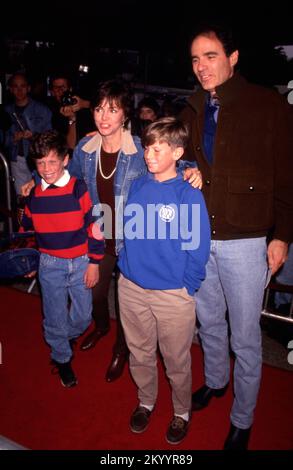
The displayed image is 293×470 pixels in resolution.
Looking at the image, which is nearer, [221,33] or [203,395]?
[221,33]

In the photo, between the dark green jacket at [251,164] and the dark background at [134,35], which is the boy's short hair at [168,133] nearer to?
the dark green jacket at [251,164]

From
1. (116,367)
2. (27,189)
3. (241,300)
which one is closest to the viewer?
(241,300)

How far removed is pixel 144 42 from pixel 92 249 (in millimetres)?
17274

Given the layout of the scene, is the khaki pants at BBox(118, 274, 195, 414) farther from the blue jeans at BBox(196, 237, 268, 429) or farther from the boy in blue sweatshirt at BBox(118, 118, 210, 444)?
the blue jeans at BBox(196, 237, 268, 429)

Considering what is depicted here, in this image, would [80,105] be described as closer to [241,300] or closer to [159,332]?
[159,332]

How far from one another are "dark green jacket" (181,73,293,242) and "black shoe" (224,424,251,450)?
1251mm

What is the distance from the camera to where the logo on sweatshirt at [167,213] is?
2064 mm

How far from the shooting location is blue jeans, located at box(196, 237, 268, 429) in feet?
6.99

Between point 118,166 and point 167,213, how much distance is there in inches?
28.4

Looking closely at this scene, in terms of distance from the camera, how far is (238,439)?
2316mm

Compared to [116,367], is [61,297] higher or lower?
higher

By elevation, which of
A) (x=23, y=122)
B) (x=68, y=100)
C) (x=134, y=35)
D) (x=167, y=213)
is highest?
(x=134, y=35)

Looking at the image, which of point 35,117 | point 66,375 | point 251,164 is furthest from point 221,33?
point 35,117

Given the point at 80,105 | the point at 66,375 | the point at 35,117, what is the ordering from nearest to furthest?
the point at 66,375 < the point at 80,105 < the point at 35,117
